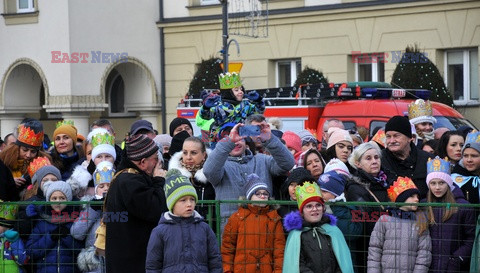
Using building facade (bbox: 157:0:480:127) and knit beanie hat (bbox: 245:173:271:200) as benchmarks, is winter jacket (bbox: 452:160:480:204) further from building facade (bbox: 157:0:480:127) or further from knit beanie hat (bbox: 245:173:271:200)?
building facade (bbox: 157:0:480:127)

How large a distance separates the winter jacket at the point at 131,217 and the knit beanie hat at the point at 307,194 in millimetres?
982

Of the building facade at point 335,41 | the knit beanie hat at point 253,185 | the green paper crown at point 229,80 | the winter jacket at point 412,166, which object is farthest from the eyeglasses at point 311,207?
the building facade at point 335,41

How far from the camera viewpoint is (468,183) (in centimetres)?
877

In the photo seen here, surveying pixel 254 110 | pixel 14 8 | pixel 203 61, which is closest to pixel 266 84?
pixel 203 61

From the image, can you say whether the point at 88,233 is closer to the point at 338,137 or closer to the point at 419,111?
the point at 338,137

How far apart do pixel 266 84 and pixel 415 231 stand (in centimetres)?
1820

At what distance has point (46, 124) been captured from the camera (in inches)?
1186

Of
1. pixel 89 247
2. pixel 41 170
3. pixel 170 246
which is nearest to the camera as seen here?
pixel 170 246

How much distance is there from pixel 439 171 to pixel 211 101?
2606mm

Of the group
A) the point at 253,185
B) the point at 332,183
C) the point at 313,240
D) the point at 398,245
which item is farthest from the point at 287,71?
the point at 313,240

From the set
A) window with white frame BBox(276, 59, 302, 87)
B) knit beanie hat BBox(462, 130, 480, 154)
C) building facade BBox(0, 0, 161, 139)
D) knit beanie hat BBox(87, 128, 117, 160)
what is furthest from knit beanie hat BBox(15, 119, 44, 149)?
building facade BBox(0, 0, 161, 139)

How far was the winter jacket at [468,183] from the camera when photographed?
865cm

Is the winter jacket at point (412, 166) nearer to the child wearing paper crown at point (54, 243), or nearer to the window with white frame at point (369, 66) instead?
Answer: the child wearing paper crown at point (54, 243)

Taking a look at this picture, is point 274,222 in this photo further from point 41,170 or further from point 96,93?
point 96,93
